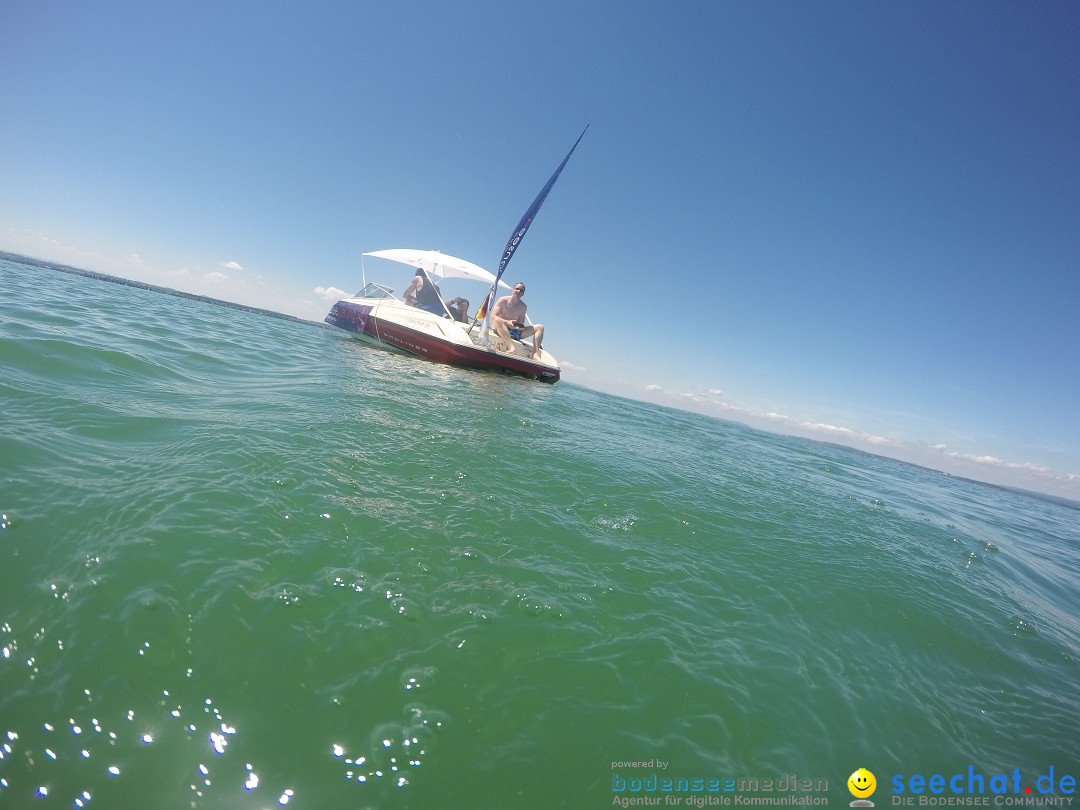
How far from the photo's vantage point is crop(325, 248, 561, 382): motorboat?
13.3 metres

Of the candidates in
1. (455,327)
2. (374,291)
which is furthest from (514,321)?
(374,291)

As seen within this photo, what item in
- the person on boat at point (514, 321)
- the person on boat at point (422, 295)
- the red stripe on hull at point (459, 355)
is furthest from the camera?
the person on boat at point (422, 295)

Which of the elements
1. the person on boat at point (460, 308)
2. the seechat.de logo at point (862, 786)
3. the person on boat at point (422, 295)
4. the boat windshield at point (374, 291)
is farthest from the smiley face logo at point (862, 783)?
the boat windshield at point (374, 291)

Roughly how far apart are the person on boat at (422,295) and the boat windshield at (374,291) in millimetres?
862

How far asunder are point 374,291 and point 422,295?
9.12 feet

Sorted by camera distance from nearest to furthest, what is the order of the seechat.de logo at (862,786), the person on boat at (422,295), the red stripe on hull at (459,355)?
the seechat.de logo at (862,786)
the red stripe on hull at (459,355)
the person on boat at (422,295)

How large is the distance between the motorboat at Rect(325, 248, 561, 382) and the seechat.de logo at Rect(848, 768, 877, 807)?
11839mm

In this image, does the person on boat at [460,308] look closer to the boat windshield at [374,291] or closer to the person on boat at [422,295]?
the person on boat at [422,295]

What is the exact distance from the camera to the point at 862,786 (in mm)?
2270

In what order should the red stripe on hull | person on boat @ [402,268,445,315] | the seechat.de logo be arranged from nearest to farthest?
the seechat.de logo < the red stripe on hull < person on boat @ [402,268,445,315]

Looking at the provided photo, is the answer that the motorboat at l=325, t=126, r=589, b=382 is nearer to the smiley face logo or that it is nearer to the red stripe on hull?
the red stripe on hull

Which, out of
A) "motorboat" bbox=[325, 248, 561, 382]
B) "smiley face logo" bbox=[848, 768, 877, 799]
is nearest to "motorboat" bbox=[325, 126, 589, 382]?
"motorboat" bbox=[325, 248, 561, 382]

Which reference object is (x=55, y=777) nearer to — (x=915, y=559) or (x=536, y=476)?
(x=536, y=476)

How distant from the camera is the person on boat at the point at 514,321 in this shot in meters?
13.9
